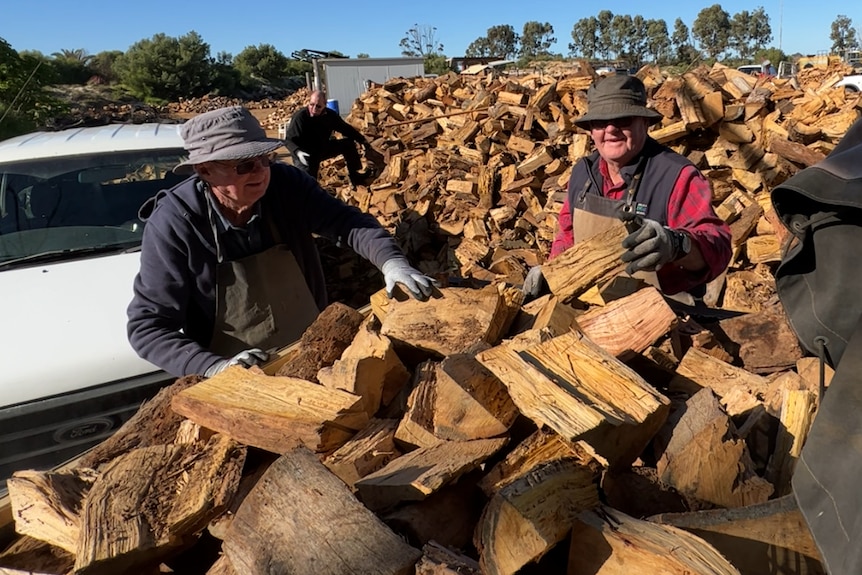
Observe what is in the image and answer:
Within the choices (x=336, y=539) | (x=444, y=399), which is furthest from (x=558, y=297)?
(x=336, y=539)

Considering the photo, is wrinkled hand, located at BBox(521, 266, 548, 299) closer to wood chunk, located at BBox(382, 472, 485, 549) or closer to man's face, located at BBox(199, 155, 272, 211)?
wood chunk, located at BBox(382, 472, 485, 549)

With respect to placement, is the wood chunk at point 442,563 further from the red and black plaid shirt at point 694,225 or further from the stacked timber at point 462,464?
the red and black plaid shirt at point 694,225

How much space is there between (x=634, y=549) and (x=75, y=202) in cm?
390

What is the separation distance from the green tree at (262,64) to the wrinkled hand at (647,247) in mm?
50421

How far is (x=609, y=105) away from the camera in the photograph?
2.94m

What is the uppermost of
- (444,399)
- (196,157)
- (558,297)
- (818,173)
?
(196,157)

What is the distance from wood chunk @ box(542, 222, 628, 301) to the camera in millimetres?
2137

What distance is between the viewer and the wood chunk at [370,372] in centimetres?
166

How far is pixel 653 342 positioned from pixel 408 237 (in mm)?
5219

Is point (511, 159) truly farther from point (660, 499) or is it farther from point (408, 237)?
point (660, 499)

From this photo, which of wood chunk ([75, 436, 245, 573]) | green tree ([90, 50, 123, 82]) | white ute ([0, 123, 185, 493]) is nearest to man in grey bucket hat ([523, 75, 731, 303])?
wood chunk ([75, 436, 245, 573])

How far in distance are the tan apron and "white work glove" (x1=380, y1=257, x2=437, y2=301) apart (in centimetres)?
94

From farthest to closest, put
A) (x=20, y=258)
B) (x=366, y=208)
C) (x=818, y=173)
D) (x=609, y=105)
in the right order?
(x=366, y=208) → (x=20, y=258) → (x=609, y=105) → (x=818, y=173)

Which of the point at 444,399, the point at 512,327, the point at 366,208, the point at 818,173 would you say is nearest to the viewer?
the point at 818,173
